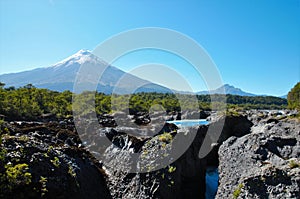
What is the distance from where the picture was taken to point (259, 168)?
840 centimetres

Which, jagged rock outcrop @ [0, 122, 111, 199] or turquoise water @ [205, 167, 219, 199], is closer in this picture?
jagged rock outcrop @ [0, 122, 111, 199]

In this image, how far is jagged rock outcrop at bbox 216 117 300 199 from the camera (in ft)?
24.1

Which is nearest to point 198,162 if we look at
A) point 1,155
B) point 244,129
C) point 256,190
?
point 256,190

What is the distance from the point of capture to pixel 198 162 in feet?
39.9

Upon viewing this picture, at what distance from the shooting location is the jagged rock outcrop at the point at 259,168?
24.1ft

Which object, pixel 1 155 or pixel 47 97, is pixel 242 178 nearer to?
pixel 1 155

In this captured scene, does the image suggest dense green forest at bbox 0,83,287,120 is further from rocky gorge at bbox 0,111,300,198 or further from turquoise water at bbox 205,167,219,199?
turquoise water at bbox 205,167,219,199

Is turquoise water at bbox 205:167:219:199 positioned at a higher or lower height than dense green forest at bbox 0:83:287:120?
lower

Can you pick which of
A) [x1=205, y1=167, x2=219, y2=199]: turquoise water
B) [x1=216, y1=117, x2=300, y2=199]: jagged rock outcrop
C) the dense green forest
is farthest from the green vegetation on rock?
[x1=216, y1=117, x2=300, y2=199]: jagged rock outcrop

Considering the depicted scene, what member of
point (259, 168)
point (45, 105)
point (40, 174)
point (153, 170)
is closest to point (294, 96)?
point (45, 105)

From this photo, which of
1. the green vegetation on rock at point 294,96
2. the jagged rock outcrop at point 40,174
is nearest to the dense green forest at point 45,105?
the jagged rock outcrop at point 40,174

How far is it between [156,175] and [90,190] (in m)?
3.12

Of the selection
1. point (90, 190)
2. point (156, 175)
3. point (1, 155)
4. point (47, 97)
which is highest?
point (47, 97)

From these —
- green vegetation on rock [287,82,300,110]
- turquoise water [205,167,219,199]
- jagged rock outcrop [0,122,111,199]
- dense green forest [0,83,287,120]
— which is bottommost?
turquoise water [205,167,219,199]
